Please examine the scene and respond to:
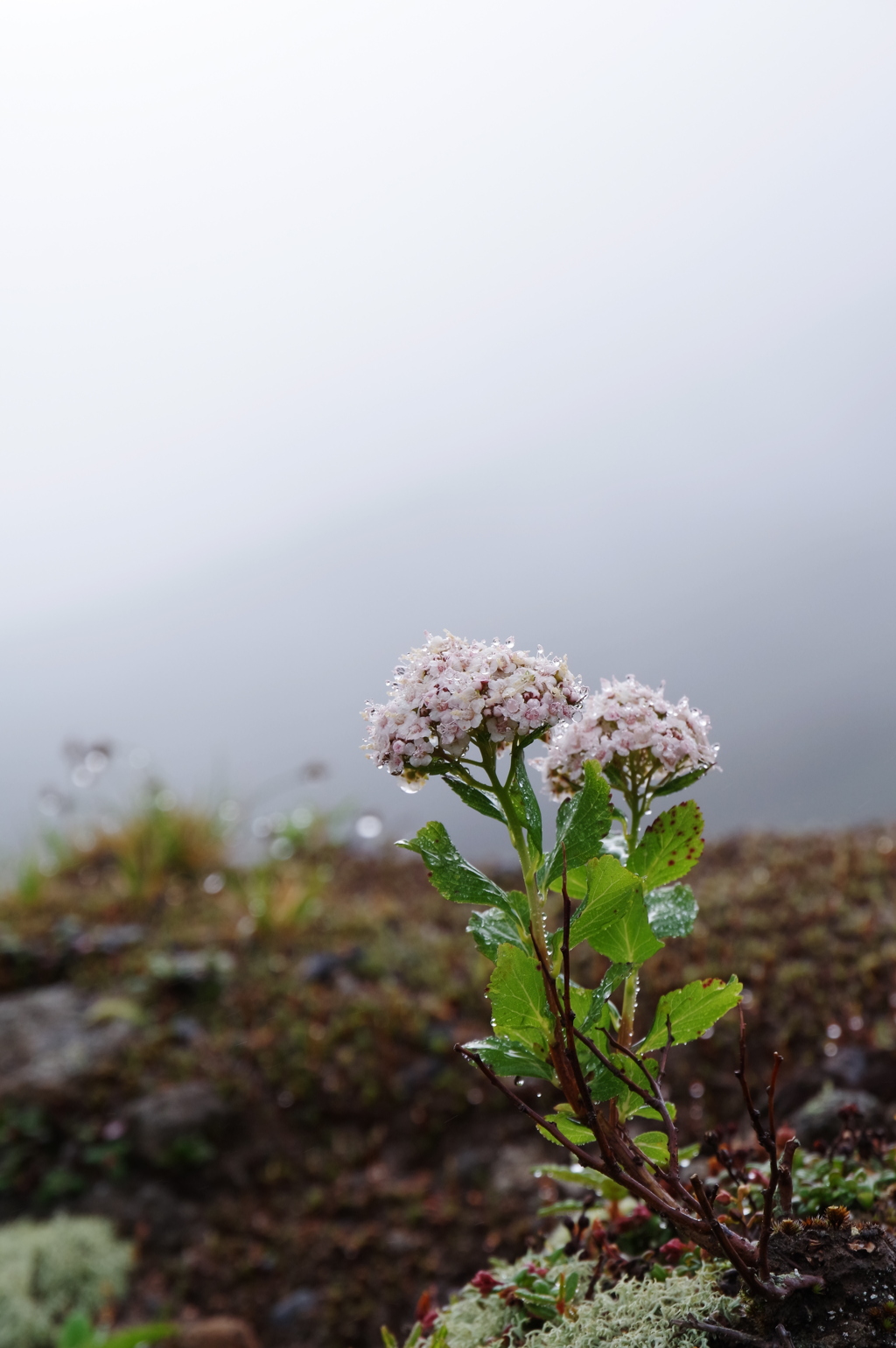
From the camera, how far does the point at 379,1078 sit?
567 cm

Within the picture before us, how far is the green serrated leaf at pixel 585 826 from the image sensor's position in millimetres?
1981

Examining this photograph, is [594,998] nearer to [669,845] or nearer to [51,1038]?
[669,845]

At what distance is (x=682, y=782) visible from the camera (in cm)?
222

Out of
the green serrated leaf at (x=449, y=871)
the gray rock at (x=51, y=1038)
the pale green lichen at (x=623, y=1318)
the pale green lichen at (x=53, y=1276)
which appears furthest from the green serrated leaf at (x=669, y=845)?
the gray rock at (x=51, y=1038)

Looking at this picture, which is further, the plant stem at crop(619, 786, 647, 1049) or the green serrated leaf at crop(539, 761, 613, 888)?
the plant stem at crop(619, 786, 647, 1049)

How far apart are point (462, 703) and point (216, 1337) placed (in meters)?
3.55

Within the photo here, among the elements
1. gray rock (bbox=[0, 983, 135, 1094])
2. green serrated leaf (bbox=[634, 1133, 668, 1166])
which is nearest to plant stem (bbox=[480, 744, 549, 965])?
green serrated leaf (bbox=[634, 1133, 668, 1166])

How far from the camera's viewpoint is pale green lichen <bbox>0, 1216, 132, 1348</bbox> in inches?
180

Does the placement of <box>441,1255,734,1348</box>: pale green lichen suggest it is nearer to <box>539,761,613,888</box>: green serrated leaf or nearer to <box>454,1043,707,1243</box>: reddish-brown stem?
<box>454,1043,707,1243</box>: reddish-brown stem

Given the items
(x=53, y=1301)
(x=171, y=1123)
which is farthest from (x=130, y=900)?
(x=53, y=1301)

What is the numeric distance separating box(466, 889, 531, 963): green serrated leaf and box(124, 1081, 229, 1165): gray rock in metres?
4.30

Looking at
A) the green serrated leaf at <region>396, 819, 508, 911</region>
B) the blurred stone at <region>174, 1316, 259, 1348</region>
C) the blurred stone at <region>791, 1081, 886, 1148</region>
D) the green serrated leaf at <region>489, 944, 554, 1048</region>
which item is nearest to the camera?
the green serrated leaf at <region>489, 944, 554, 1048</region>

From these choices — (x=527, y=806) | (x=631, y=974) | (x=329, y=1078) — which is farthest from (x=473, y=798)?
(x=329, y=1078)

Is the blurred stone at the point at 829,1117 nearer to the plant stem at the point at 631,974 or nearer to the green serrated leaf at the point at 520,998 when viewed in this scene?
the plant stem at the point at 631,974
